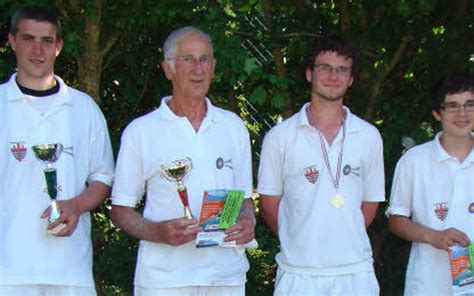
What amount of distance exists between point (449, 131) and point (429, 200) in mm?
441

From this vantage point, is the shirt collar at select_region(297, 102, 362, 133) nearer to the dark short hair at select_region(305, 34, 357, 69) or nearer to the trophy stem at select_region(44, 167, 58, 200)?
the dark short hair at select_region(305, 34, 357, 69)

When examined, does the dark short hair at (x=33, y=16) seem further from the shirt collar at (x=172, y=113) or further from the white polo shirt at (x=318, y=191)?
the white polo shirt at (x=318, y=191)

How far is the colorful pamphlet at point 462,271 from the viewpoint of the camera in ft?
15.4

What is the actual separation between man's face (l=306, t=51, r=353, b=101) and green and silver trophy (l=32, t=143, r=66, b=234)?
5.30 feet

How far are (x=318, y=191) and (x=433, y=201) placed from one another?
716 millimetres

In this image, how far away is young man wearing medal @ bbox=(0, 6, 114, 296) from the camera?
4.63 m

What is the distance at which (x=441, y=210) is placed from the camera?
197 inches

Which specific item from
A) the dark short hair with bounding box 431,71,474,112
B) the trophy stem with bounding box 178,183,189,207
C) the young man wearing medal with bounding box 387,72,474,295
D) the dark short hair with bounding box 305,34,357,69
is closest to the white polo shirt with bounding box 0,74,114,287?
the trophy stem with bounding box 178,183,189,207

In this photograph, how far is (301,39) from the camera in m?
6.53

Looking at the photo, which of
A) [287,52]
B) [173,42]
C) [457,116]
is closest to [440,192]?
[457,116]

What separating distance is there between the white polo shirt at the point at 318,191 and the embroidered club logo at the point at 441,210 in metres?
0.37

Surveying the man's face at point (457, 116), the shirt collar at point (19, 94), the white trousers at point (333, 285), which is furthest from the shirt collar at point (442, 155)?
the shirt collar at point (19, 94)

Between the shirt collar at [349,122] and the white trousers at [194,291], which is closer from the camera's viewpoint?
the white trousers at [194,291]

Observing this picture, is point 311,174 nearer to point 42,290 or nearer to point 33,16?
point 42,290
